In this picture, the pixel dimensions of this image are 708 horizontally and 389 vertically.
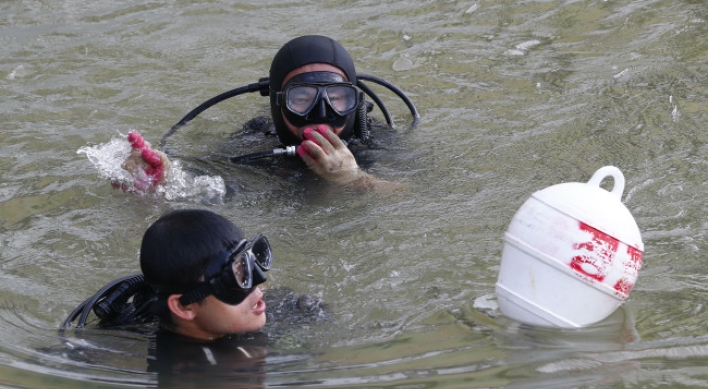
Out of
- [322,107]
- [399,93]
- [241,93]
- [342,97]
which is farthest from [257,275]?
[399,93]

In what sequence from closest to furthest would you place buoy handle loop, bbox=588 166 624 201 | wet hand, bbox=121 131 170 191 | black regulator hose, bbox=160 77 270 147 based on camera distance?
buoy handle loop, bbox=588 166 624 201 → wet hand, bbox=121 131 170 191 → black regulator hose, bbox=160 77 270 147

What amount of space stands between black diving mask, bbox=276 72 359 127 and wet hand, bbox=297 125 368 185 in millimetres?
83

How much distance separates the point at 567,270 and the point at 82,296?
232cm

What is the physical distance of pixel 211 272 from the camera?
11.3 ft

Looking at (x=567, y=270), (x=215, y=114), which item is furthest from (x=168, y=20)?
(x=567, y=270)

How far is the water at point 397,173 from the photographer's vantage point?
11.3 feet

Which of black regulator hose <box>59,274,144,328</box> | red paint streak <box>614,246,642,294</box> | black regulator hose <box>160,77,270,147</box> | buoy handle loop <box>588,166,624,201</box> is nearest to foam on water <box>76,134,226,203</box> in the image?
black regulator hose <box>160,77,270,147</box>

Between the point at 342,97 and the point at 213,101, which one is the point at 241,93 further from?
the point at 342,97

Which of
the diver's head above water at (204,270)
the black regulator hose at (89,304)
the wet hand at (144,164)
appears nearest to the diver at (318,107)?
the wet hand at (144,164)

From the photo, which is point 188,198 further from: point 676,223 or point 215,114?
point 676,223

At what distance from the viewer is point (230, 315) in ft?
11.6

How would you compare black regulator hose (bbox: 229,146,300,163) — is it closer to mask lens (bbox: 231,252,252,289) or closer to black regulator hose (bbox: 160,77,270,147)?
black regulator hose (bbox: 160,77,270,147)

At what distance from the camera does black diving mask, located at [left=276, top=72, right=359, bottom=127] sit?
17.4 feet

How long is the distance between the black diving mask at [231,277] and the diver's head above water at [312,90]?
77.1 inches
